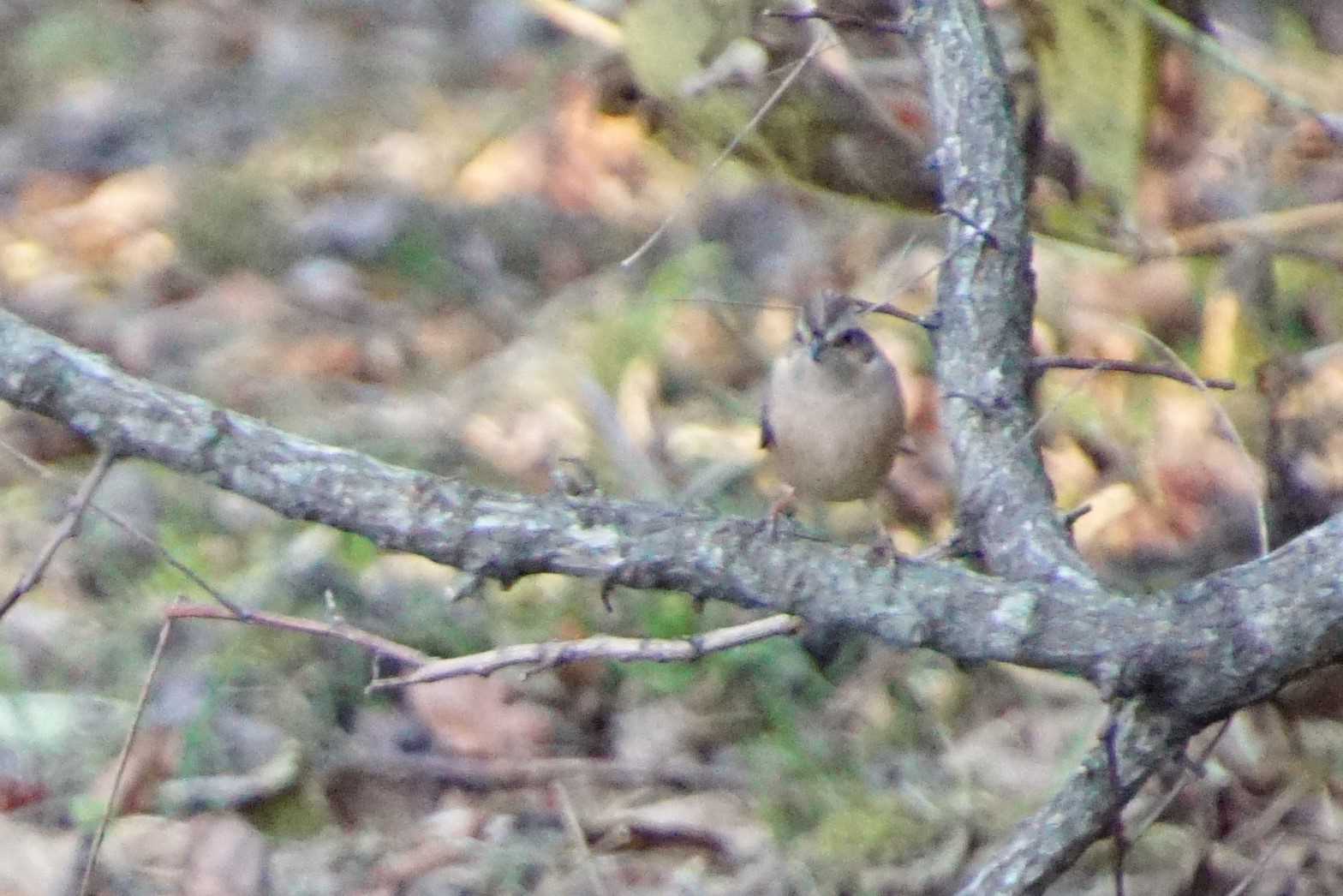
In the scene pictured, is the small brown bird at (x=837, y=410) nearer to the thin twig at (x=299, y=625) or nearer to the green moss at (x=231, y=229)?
the thin twig at (x=299, y=625)

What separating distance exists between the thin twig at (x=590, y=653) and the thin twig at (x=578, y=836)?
1.31 m

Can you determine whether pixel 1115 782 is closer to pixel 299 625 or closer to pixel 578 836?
pixel 299 625

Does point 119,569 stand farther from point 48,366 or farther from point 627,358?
point 48,366

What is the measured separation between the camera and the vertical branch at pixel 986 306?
3.13 metres

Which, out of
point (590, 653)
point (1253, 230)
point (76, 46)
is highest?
point (590, 653)

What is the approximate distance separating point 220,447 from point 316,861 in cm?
187

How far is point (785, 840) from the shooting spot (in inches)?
173

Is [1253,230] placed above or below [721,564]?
below

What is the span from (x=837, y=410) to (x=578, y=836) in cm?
123

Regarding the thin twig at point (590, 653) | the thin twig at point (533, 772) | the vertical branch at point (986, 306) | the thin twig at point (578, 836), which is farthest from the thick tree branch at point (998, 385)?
the thin twig at point (533, 772)

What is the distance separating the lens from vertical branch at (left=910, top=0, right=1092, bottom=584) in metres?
3.13

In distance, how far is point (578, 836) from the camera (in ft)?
14.6

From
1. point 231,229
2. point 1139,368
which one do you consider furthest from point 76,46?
point 1139,368

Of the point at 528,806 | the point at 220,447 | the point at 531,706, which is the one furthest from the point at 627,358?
the point at 220,447
